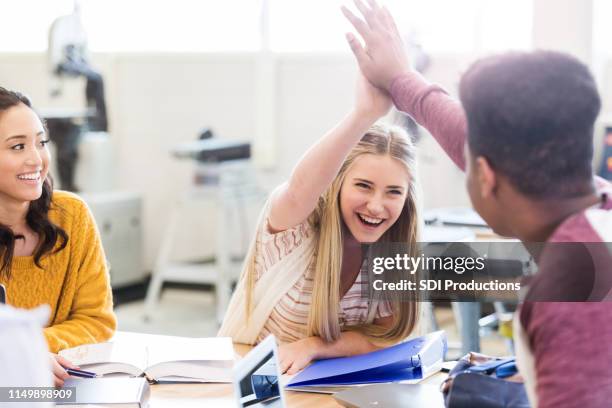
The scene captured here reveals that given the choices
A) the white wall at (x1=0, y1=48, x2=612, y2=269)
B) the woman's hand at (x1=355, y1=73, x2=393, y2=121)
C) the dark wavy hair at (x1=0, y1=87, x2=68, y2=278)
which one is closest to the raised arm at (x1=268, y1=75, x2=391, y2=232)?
the woman's hand at (x1=355, y1=73, x2=393, y2=121)

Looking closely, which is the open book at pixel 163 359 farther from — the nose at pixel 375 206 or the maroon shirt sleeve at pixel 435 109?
the maroon shirt sleeve at pixel 435 109

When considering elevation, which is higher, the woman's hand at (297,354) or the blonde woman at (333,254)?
the blonde woman at (333,254)

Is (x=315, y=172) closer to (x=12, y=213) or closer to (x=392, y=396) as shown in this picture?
(x=392, y=396)

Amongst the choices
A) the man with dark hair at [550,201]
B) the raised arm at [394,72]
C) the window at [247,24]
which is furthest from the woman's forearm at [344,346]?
the window at [247,24]

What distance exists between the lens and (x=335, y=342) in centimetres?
185

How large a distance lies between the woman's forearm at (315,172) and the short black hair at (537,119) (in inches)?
23.3

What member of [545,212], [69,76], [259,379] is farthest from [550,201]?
[69,76]

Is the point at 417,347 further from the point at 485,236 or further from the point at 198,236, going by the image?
the point at 198,236

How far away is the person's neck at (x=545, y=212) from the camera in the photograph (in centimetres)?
101

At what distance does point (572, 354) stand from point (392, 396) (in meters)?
0.62

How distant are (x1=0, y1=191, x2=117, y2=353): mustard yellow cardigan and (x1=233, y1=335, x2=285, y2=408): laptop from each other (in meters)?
0.67

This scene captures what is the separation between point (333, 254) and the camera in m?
1.86

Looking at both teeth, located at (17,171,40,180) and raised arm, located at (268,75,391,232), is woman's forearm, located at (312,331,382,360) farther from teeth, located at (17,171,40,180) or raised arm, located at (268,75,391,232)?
teeth, located at (17,171,40,180)

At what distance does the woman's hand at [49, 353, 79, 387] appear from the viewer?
1.56 metres
